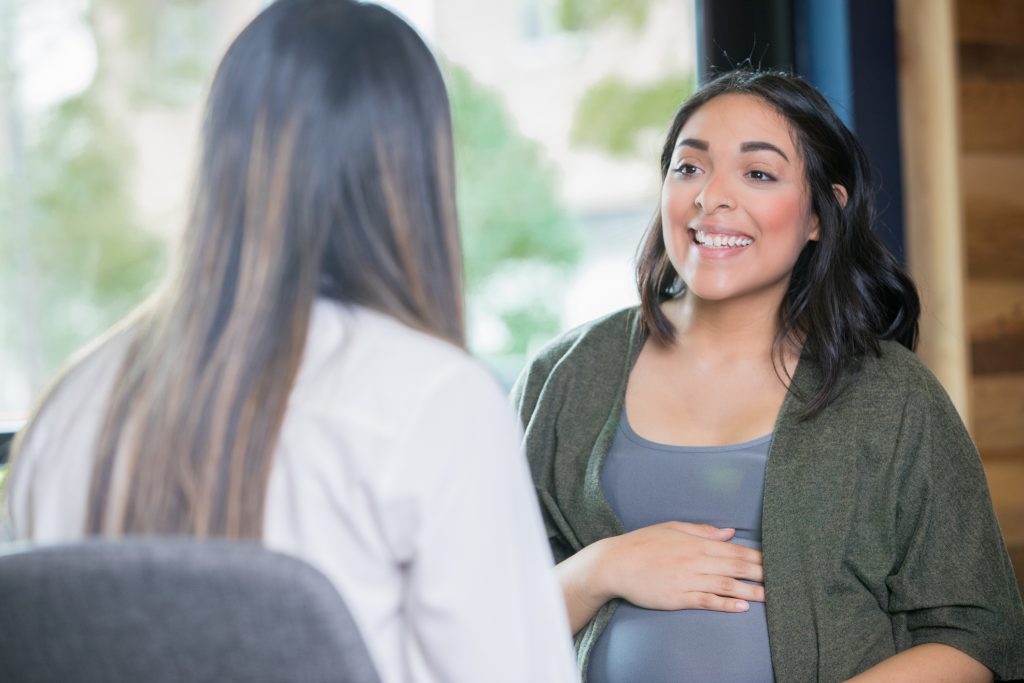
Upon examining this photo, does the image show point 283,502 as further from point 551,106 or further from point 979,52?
point 551,106

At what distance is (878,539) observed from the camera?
1.47 m

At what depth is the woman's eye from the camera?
62.0 inches

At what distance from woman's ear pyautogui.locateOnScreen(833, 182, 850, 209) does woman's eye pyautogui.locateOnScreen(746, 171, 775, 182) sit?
0.39 ft

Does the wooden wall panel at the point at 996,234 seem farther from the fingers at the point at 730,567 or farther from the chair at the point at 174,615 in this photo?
the chair at the point at 174,615

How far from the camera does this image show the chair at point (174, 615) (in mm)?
700

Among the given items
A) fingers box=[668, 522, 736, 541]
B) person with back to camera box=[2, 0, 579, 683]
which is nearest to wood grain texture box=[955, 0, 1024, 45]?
fingers box=[668, 522, 736, 541]

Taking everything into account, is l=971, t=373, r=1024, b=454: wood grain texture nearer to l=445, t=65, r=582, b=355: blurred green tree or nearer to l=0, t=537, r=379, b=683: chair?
l=445, t=65, r=582, b=355: blurred green tree

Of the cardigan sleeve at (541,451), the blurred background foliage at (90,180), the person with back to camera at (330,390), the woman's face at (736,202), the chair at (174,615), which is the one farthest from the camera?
the blurred background foliage at (90,180)

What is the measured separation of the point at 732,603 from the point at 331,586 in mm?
849

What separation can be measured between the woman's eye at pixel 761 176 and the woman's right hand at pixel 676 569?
474 mm

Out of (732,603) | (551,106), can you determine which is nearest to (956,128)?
(551,106)

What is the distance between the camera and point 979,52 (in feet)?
7.95

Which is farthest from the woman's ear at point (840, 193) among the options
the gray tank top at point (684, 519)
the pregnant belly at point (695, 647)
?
the pregnant belly at point (695, 647)

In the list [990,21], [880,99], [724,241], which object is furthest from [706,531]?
[990,21]
